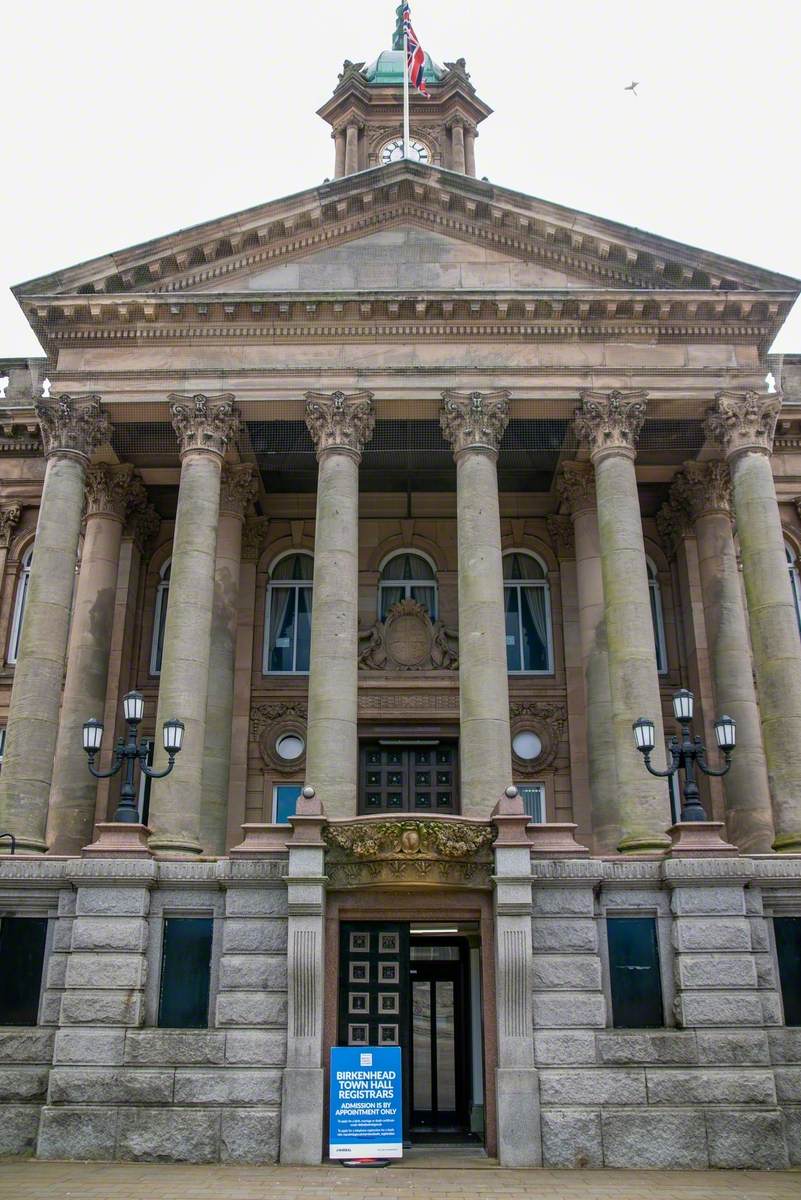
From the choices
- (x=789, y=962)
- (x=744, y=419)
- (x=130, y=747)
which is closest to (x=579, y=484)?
(x=744, y=419)

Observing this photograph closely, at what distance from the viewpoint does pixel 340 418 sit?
24.8 m

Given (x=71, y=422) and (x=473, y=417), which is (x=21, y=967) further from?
(x=473, y=417)

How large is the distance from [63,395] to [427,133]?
90.6 ft

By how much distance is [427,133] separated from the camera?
45969 millimetres

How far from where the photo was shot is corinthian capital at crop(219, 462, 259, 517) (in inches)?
1085

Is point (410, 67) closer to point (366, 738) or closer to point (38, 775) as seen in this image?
point (366, 738)

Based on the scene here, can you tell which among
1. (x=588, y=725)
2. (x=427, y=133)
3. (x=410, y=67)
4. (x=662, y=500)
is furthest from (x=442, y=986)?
(x=427, y=133)

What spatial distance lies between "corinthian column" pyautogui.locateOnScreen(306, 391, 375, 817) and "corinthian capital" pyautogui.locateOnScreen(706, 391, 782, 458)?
8.27 m

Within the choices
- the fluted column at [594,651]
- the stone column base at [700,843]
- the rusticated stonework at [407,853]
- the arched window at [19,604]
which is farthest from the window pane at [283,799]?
the stone column base at [700,843]

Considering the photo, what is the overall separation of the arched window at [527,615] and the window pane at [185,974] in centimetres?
1400

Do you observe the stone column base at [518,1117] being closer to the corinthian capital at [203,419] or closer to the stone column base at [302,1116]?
the stone column base at [302,1116]

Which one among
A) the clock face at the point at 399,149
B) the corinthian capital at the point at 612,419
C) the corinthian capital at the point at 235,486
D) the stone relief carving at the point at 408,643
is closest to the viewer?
the corinthian capital at the point at 612,419

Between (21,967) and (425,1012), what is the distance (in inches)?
317

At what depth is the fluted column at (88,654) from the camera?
24.8 m
